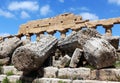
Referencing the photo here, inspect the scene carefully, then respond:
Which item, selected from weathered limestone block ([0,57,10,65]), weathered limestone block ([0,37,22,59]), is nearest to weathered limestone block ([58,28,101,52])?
weathered limestone block ([0,37,22,59])

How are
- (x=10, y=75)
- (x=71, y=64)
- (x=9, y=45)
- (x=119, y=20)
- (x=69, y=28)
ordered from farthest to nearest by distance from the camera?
(x=69, y=28) → (x=119, y=20) → (x=9, y=45) → (x=10, y=75) → (x=71, y=64)

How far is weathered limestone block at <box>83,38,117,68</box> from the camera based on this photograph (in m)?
8.44

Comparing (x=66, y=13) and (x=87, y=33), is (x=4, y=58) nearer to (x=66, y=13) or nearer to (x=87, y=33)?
(x=87, y=33)

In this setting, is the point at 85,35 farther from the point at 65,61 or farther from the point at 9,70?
the point at 9,70

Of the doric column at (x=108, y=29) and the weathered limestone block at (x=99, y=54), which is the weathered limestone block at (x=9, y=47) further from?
the doric column at (x=108, y=29)

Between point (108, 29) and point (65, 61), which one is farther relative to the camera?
point (108, 29)

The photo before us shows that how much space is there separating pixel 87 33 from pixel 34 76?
220 cm

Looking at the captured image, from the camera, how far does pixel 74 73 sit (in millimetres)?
9086

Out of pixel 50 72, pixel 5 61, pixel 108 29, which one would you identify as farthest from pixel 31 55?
pixel 108 29

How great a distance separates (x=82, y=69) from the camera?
893cm

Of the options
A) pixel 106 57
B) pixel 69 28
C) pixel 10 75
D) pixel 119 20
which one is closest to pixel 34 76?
pixel 10 75

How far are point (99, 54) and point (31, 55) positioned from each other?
2.12m

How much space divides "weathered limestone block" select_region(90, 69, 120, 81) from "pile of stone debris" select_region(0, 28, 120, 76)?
0.17 metres

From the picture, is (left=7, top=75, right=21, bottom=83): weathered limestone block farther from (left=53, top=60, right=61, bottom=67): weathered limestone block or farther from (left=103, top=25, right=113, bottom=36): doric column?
(left=103, top=25, right=113, bottom=36): doric column
